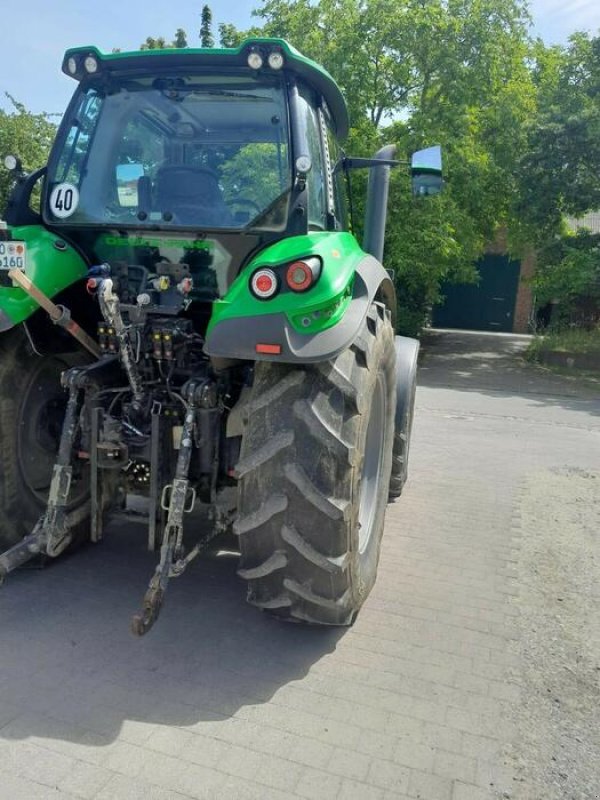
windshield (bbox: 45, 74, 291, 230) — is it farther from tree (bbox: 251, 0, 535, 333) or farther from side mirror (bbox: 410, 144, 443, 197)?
tree (bbox: 251, 0, 535, 333)

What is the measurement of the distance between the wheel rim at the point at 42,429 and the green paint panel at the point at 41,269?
1.55 feet

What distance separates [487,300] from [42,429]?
2504cm

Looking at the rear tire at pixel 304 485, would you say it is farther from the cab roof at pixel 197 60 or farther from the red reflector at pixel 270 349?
the cab roof at pixel 197 60

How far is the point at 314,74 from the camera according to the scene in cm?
344

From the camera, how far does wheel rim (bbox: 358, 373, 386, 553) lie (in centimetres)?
365

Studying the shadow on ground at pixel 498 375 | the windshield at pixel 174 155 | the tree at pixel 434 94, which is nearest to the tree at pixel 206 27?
the windshield at pixel 174 155

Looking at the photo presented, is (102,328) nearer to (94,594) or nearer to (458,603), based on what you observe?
(94,594)

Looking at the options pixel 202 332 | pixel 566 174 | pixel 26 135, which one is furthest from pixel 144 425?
pixel 26 135

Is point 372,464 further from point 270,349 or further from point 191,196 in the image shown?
point 191,196

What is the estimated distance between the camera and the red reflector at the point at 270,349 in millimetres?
2641

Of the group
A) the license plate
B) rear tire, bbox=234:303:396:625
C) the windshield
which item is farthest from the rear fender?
the license plate

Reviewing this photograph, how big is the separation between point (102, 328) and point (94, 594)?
4.47 feet

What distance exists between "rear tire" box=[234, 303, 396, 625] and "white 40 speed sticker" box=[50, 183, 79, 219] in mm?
1496

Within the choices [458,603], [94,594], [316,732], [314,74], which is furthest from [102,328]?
[458,603]
